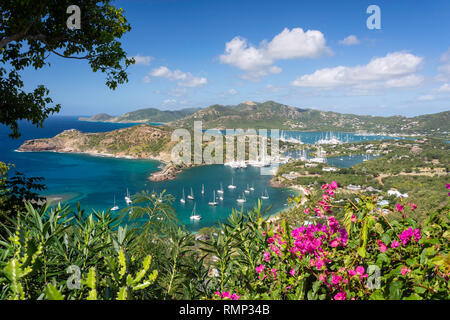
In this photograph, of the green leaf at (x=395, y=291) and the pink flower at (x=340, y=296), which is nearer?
the green leaf at (x=395, y=291)

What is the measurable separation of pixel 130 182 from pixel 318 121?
165 metres

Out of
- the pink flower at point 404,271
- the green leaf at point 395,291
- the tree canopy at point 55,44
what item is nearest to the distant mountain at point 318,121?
the tree canopy at point 55,44

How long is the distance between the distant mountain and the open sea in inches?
2991

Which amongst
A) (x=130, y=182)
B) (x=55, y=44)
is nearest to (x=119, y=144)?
(x=130, y=182)

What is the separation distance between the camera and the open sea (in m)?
40.6

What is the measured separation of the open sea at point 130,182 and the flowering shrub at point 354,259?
32.0 metres

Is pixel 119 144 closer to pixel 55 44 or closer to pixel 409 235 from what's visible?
pixel 55 44

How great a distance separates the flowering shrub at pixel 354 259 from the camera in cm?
118

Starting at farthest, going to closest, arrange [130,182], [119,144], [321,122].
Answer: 1. [321,122]
2. [119,144]
3. [130,182]

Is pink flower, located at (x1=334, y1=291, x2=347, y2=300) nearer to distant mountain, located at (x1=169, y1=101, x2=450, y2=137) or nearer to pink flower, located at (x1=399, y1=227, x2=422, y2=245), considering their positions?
pink flower, located at (x1=399, y1=227, x2=422, y2=245)

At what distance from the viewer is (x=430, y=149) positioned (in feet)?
250

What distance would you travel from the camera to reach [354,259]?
1.24 m

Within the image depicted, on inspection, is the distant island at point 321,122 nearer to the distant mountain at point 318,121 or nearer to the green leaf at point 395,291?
the distant mountain at point 318,121

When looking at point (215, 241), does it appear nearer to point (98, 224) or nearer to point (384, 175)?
point (98, 224)
